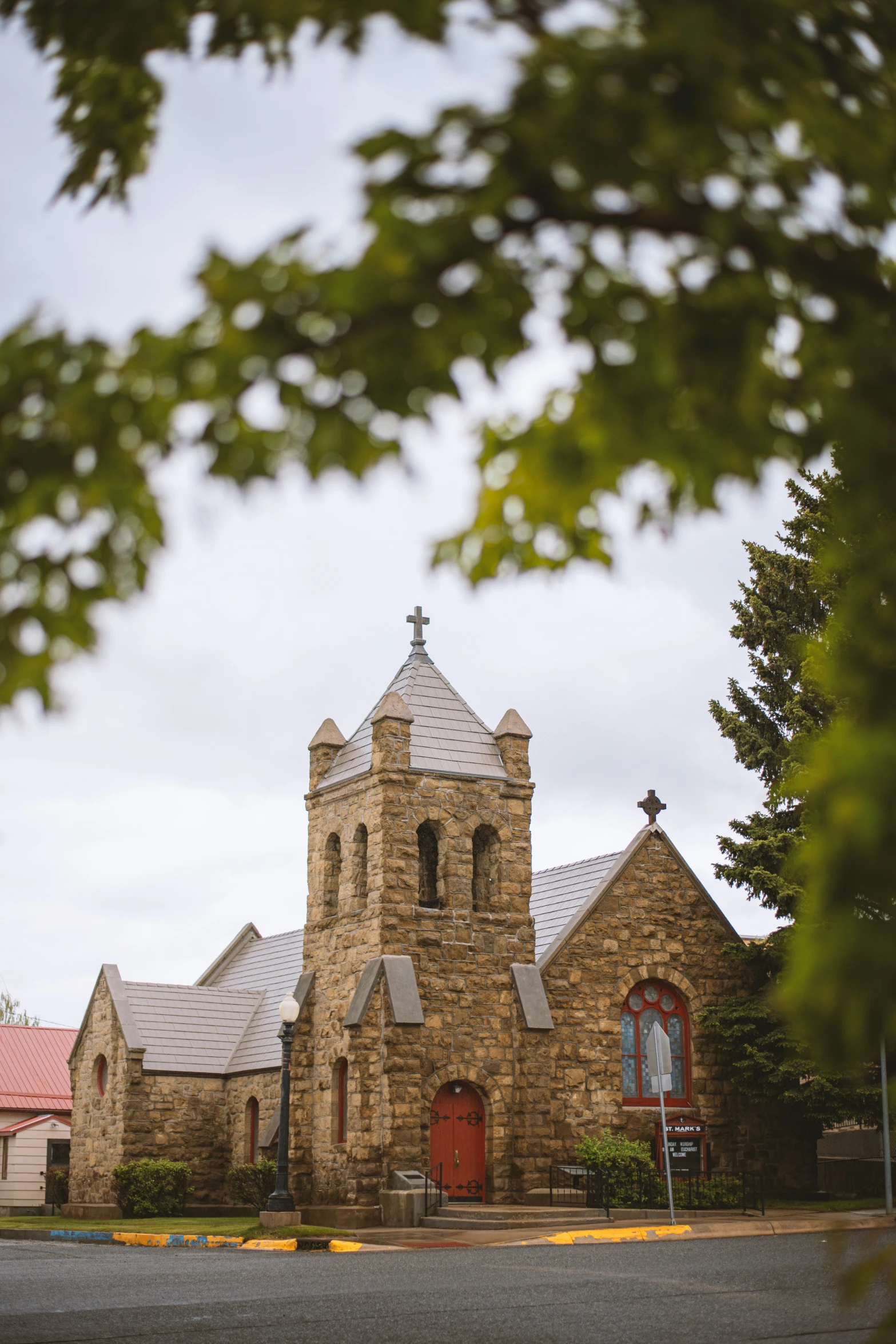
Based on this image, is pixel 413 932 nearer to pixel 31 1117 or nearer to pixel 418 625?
pixel 418 625

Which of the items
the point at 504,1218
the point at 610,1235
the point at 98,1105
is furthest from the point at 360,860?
the point at 98,1105

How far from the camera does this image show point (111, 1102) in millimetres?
30094

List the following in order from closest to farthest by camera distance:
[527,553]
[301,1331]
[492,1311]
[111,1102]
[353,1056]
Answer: [527,553] → [301,1331] → [492,1311] → [353,1056] → [111,1102]

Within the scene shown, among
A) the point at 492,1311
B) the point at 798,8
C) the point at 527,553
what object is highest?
the point at 798,8

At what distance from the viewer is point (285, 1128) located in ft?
71.1

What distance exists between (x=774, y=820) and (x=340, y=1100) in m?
10.2

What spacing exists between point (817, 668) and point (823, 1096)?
77.5ft

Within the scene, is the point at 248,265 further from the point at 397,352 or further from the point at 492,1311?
the point at 492,1311

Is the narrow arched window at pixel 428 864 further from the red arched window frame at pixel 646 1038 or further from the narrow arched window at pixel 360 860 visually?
the red arched window frame at pixel 646 1038

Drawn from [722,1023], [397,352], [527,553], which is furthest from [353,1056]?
[397,352]

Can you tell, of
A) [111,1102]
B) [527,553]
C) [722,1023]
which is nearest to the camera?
[527,553]

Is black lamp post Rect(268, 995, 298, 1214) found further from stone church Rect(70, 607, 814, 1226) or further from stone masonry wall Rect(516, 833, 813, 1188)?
stone masonry wall Rect(516, 833, 813, 1188)

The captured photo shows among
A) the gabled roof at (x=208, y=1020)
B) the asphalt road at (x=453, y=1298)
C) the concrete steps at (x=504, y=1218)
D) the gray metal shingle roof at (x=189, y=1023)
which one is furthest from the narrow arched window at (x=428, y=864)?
the asphalt road at (x=453, y=1298)

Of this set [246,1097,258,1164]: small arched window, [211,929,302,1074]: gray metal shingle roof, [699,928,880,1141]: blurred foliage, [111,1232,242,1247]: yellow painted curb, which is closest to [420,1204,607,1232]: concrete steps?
[111,1232,242,1247]: yellow painted curb
